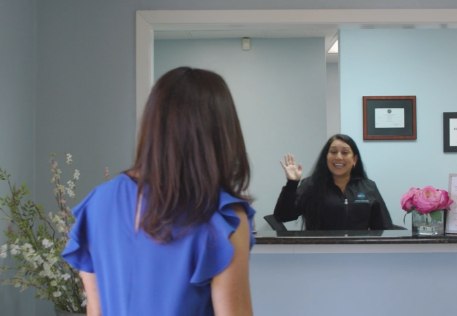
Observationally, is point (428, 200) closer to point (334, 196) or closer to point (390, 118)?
point (334, 196)

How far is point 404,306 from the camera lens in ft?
7.13

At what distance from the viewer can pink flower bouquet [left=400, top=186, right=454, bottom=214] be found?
2.07 m

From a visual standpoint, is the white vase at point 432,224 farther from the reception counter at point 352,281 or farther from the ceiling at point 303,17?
the ceiling at point 303,17

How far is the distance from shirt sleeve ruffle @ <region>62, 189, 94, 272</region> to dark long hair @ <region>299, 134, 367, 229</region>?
2.09 metres

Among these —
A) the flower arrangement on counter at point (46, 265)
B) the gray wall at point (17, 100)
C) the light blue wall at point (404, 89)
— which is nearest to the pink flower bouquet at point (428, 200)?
the flower arrangement on counter at point (46, 265)

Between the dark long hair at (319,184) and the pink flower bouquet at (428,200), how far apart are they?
33.5 inches

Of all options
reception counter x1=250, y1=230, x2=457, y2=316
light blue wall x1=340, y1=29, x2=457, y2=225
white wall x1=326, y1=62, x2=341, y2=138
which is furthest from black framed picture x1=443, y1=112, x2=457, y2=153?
reception counter x1=250, y1=230, x2=457, y2=316

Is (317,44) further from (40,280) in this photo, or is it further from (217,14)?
(40,280)

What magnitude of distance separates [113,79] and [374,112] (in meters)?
2.16

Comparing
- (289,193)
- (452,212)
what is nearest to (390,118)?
(289,193)

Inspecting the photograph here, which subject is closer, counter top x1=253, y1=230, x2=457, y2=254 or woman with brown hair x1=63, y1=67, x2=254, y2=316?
woman with brown hair x1=63, y1=67, x2=254, y2=316

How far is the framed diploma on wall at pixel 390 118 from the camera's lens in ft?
13.5

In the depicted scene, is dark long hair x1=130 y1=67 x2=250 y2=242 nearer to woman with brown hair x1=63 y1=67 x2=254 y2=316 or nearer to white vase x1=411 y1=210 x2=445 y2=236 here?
woman with brown hair x1=63 y1=67 x2=254 y2=316

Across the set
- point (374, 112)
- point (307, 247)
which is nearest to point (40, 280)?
point (307, 247)
